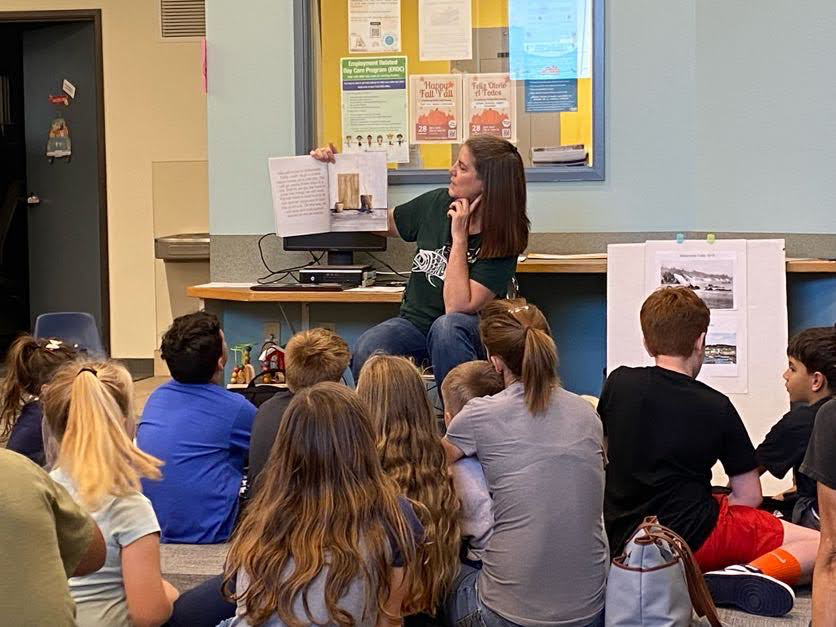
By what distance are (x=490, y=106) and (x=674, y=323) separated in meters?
2.14

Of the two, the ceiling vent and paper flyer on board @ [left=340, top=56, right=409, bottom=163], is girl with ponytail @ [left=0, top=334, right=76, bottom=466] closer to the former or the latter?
paper flyer on board @ [left=340, top=56, right=409, bottom=163]

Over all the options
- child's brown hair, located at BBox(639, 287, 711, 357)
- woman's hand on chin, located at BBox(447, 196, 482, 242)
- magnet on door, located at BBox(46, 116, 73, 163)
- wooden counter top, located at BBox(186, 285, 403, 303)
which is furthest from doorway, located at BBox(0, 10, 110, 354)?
child's brown hair, located at BBox(639, 287, 711, 357)

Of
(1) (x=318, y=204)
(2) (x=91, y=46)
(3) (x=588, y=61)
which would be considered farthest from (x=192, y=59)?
(3) (x=588, y=61)

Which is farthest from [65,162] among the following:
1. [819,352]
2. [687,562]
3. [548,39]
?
[687,562]

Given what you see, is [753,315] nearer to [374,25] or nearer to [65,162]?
[374,25]

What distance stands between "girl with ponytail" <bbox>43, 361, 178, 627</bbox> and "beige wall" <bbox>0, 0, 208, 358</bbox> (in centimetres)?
465

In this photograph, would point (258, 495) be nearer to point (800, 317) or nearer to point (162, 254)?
point (800, 317)

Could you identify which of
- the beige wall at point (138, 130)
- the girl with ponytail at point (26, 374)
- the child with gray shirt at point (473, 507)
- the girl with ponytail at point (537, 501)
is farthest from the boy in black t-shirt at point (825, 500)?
the beige wall at point (138, 130)

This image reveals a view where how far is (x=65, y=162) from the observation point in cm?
703

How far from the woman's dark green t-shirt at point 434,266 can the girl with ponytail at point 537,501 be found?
132 centimetres

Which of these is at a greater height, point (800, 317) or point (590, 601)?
point (800, 317)

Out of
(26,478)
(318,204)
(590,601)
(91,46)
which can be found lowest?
(590,601)

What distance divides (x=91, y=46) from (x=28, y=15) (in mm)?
397

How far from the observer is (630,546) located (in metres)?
2.43
